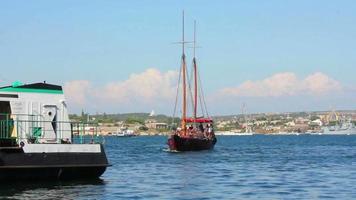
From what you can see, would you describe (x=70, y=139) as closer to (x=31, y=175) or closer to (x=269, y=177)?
(x=31, y=175)

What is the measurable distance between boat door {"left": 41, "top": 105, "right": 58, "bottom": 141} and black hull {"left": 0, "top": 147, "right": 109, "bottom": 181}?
2.29 meters

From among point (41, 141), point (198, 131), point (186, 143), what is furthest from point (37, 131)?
point (198, 131)

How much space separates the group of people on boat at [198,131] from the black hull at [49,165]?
155ft

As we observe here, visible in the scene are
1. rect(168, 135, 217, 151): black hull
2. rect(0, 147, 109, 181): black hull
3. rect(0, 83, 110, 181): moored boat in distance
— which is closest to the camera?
rect(0, 147, 109, 181): black hull

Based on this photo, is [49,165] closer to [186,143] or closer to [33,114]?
[33,114]

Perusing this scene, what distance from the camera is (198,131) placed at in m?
82.0

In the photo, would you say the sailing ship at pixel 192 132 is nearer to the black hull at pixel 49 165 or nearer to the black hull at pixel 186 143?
the black hull at pixel 186 143

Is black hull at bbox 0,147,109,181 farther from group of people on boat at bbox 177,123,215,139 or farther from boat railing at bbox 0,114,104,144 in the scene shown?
group of people on boat at bbox 177,123,215,139

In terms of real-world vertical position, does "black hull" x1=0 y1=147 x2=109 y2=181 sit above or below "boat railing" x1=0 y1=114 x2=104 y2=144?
below

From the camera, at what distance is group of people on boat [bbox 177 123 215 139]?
7912cm

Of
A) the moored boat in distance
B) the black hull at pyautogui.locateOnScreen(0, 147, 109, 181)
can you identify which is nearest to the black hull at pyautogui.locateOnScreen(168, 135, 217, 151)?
the moored boat in distance

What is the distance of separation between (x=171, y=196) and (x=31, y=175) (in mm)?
6273

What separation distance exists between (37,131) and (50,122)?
0.86 m

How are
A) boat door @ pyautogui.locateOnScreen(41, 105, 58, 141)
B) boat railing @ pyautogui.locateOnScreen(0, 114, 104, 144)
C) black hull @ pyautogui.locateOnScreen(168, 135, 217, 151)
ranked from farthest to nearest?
black hull @ pyautogui.locateOnScreen(168, 135, 217, 151)
boat door @ pyautogui.locateOnScreen(41, 105, 58, 141)
boat railing @ pyautogui.locateOnScreen(0, 114, 104, 144)
